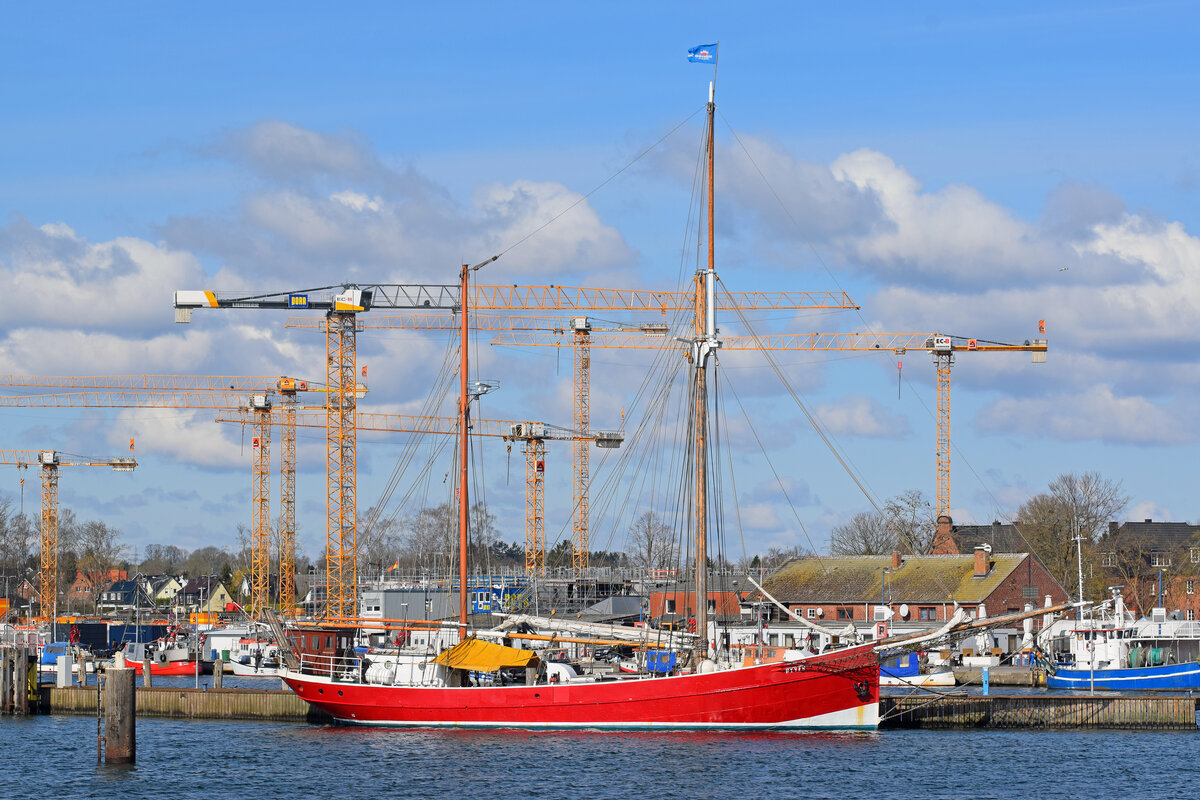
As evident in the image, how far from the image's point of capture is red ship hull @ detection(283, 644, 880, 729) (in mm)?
65438

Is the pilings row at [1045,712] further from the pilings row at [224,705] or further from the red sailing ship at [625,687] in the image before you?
the pilings row at [224,705]

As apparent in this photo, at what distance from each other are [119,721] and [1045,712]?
1698 inches

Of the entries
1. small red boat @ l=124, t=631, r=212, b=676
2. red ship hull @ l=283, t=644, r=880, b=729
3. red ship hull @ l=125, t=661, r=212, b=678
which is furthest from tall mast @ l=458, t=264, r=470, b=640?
red ship hull @ l=125, t=661, r=212, b=678

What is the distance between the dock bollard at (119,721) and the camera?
58.6m

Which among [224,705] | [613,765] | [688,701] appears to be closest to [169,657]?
[224,705]

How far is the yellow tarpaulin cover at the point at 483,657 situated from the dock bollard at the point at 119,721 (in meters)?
15.7

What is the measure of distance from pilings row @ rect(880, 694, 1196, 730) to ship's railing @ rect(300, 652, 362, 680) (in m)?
26.3

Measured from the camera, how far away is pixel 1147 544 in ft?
535

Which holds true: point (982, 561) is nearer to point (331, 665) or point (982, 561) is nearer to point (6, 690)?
point (331, 665)

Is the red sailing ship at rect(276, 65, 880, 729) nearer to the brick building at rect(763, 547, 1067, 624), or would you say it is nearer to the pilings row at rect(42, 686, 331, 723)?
the pilings row at rect(42, 686, 331, 723)

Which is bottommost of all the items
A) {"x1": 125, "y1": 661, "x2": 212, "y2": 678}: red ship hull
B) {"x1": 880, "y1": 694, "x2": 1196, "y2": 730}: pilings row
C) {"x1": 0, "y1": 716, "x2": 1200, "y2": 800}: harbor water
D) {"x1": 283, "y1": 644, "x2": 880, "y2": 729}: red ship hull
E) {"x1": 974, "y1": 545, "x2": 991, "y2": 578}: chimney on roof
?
{"x1": 125, "y1": 661, "x2": 212, "y2": 678}: red ship hull

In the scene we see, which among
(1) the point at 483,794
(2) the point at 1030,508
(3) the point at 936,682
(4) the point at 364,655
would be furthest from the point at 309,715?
(2) the point at 1030,508

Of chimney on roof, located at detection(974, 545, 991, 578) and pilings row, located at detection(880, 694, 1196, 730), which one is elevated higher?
chimney on roof, located at detection(974, 545, 991, 578)

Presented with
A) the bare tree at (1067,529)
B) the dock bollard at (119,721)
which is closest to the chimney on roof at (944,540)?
the bare tree at (1067,529)
